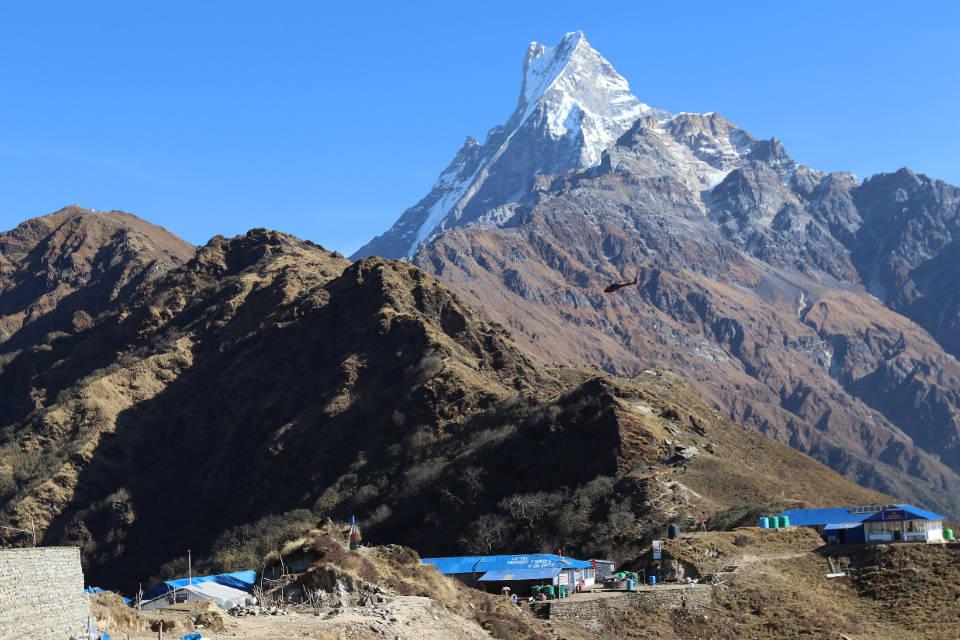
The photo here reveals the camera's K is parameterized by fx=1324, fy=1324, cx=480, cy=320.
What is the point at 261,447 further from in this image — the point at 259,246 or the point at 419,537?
the point at 259,246

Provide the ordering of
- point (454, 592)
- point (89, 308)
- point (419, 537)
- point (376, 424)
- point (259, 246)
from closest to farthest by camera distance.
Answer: point (454, 592)
point (419, 537)
point (376, 424)
point (259, 246)
point (89, 308)

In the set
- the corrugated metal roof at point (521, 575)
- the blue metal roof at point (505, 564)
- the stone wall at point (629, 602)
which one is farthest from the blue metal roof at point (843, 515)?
the corrugated metal roof at point (521, 575)

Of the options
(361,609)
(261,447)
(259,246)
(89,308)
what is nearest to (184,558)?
(261,447)

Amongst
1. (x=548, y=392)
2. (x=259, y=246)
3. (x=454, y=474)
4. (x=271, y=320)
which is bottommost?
(x=454, y=474)

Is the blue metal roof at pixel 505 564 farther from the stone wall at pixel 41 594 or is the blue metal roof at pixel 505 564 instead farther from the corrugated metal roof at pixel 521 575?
the stone wall at pixel 41 594

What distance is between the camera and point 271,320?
148 metres

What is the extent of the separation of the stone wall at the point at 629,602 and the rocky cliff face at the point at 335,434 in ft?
84.7

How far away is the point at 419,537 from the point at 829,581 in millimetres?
40799

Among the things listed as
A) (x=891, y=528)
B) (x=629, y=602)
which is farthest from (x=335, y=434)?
(x=629, y=602)

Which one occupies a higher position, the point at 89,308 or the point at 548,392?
the point at 89,308

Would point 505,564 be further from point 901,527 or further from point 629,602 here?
point 901,527

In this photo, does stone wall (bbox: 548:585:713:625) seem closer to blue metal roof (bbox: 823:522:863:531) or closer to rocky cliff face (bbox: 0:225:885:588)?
blue metal roof (bbox: 823:522:863:531)

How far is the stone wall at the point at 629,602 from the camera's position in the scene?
53.0 meters

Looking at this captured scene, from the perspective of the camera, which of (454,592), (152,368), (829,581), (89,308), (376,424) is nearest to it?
(454,592)
